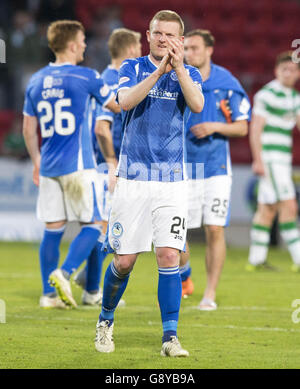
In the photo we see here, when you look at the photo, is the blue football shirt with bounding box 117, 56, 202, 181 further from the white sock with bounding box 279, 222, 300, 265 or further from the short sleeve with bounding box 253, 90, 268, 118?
the white sock with bounding box 279, 222, 300, 265

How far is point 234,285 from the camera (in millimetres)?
8688

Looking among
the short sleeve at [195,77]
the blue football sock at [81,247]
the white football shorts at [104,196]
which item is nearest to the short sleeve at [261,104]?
the white football shorts at [104,196]

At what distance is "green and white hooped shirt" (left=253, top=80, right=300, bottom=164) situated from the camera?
10156mm

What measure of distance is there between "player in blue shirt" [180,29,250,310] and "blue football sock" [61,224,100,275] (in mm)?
787

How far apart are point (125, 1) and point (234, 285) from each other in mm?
10023

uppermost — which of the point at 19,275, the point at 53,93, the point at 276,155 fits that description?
the point at 53,93

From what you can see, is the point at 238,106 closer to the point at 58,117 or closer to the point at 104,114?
the point at 104,114

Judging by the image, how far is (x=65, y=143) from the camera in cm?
698

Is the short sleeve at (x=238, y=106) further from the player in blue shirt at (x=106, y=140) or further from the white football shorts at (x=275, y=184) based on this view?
the white football shorts at (x=275, y=184)

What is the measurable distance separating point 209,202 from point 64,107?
1389 mm

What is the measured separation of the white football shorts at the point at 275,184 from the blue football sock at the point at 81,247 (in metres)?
3.61

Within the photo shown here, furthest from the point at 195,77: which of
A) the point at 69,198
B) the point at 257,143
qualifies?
the point at 257,143
